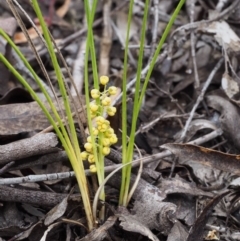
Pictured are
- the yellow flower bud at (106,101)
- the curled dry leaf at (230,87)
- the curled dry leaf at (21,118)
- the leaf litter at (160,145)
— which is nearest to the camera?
the yellow flower bud at (106,101)

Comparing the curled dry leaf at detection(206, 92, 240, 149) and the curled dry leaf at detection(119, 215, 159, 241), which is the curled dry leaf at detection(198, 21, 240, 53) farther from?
the curled dry leaf at detection(119, 215, 159, 241)

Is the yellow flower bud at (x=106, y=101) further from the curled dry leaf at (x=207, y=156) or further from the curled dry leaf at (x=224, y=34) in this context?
the curled dry leaf at (x=224, y=34)

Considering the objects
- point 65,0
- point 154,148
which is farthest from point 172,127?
point 65,0

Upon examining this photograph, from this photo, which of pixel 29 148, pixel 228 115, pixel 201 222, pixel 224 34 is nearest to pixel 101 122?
pixel 29 148

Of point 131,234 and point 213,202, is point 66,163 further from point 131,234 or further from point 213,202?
point 213,202

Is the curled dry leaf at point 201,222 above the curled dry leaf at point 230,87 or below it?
below

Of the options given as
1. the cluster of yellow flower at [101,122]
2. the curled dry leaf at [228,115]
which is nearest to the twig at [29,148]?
the cluster of yellow flower at [101,122]

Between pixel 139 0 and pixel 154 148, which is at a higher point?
pixel 139 0
